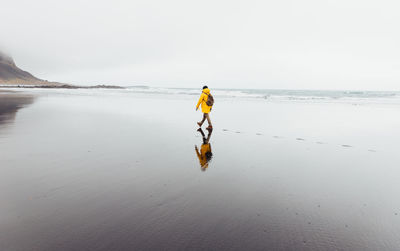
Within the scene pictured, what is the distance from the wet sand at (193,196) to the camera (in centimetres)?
332

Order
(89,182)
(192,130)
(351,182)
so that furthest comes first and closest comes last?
(192,130), (351,182), (89,182)

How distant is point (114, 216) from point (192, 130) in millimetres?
8649

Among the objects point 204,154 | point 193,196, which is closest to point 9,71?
point 204,154

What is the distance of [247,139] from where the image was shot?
1021 centimetres

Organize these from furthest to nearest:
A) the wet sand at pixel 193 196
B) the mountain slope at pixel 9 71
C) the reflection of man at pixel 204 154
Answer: the mountain slope at pixel 9 71, the reflection of man at pixel 204 154, the wet sand at pixel 193 196

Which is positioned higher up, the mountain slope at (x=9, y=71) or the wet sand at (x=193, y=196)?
the mountain slope at (x=9, y=71)

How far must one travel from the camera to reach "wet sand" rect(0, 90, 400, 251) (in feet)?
10.9

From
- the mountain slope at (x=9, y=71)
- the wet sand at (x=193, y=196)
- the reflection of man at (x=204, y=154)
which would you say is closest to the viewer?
the wet sand at (x=193, y=196)

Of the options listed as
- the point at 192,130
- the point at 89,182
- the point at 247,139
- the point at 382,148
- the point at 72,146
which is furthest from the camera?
the point at 192,130

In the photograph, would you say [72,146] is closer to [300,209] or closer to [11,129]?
[11,129]

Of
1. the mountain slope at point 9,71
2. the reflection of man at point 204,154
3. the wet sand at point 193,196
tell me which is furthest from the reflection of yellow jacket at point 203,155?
the mountain slope at point 9,71

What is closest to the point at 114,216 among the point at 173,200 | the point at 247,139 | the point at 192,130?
the point at 173,200

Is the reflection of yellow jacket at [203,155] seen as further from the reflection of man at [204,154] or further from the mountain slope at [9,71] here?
the mountain slope at [9,71]

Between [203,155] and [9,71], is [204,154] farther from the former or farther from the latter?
[9,71]
